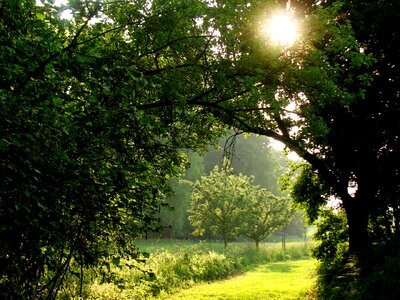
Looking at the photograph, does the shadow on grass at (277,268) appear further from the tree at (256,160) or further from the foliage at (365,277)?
the tree at (256,160)

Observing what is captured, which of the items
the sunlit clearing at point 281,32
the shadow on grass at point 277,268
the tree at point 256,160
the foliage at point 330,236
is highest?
the tree at point 256,160

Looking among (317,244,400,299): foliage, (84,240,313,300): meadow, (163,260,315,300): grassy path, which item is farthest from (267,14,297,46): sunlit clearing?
(163,260,315,300): grassy path

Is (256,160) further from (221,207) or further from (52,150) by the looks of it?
(52,150)

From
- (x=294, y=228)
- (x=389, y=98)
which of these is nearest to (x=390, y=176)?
(x=389, y=98)

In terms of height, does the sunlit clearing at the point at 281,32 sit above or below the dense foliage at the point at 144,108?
above

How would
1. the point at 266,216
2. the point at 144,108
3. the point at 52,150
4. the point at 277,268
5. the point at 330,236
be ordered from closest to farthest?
→ the point at 52,150 < the point at 144,108 < the point at 330,236 < the point at 277,268 < the point at 266,216

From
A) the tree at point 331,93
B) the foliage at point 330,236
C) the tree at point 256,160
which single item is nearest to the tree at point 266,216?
the foliage at point 330,236

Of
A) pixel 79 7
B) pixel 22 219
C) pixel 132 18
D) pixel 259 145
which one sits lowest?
pixel 22 219

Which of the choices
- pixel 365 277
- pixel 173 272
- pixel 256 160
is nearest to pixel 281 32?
pixel 365 277

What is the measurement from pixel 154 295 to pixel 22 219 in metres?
13.6

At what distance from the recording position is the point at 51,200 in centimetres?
377

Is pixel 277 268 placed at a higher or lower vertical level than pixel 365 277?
lower

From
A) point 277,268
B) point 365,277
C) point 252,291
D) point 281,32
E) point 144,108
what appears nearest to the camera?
point 144,108

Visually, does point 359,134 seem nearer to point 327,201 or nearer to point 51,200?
point 327,201
